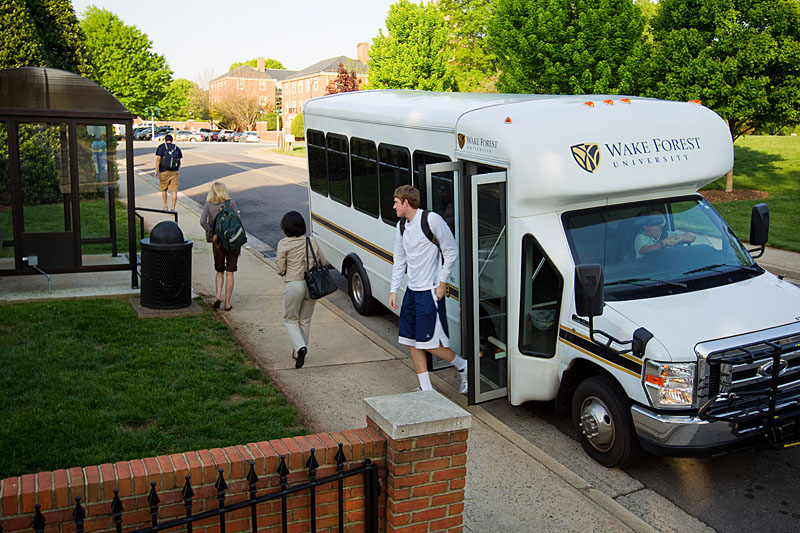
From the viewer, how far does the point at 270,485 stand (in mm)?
3809

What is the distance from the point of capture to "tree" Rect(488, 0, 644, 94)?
20609mm

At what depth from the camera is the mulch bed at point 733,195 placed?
66.5 ft

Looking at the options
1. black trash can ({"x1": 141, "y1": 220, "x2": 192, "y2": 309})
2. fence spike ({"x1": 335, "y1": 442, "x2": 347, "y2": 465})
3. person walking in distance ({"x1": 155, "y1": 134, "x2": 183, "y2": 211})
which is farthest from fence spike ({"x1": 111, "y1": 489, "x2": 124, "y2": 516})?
person walking in distance ({"x1": 155, "y1": 134, "x2": 183, "y2": 211})

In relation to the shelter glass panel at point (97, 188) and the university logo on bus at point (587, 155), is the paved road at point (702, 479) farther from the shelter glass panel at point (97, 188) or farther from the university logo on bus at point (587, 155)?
the shelter glass panel at point (97, 188)

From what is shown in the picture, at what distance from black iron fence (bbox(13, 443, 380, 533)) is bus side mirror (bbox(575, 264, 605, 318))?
2079 millimetres

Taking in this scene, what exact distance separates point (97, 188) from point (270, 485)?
9.01 m

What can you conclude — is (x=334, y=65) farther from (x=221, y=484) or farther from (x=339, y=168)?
(x=221, y=484)

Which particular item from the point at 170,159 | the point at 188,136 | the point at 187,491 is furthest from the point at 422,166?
the point at 188,136

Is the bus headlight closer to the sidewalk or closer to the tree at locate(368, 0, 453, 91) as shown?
the sidewalk

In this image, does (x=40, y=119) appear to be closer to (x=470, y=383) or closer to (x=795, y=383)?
(x=470, y=383)

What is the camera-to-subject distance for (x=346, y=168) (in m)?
10.4

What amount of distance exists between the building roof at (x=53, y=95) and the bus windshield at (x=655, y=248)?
692 centimetres

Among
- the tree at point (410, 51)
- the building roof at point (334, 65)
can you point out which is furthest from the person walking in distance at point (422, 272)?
the building roof at point (334, 65)

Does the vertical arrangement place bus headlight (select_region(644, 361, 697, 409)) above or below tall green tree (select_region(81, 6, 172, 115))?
below
